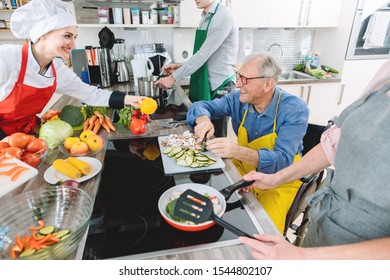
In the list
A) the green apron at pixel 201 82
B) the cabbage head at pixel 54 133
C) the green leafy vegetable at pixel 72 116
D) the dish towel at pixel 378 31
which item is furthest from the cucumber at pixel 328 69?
the cabbage head at pixel 54 133

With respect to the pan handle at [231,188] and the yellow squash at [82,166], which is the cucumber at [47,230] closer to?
the yellow squash at [82,166]

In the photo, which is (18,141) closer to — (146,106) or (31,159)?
(31,159)

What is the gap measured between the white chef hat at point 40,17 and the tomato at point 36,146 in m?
0.53

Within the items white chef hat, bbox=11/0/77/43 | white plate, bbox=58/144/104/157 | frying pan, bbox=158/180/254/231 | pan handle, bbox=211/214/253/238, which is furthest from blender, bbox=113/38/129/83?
pan handle, bbox=211/214/253/238

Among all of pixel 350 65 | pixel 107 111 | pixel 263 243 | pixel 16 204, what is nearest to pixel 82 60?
pixel 107 111

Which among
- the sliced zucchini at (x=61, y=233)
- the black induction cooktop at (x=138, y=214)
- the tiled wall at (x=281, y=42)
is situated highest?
the tiled wall at (x=281, y=42)

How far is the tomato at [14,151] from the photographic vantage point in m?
1.05

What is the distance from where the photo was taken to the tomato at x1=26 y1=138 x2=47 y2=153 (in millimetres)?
1125

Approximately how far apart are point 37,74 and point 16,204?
32.6 inches

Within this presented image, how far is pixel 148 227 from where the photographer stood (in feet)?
2.62

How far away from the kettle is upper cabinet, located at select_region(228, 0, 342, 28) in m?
1.00

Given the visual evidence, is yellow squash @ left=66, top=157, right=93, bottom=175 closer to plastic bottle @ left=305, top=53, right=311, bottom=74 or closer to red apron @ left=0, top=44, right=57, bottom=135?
red apron @ left=0, top=44, right=57, bottom=135

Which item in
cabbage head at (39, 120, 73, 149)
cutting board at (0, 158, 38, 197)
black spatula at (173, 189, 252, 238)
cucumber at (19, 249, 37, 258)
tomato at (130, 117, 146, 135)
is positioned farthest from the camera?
tomato at (130, 117, 146, 135)
